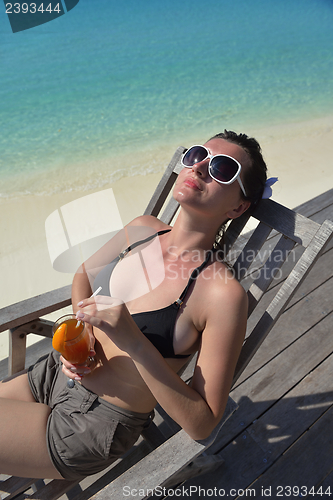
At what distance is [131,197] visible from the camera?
206cm

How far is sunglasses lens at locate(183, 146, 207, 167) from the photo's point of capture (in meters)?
1.42

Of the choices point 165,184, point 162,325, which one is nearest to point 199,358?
point 162,325

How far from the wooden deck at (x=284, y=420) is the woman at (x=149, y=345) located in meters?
0.56

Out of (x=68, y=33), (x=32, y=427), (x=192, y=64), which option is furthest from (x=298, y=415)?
(x=68, y=33)

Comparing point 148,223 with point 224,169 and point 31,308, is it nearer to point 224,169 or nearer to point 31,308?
point 224,169

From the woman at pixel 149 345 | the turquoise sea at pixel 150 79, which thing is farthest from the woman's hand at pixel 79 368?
the turquoise sea at pixel 150 79

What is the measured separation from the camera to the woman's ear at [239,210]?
145 cm

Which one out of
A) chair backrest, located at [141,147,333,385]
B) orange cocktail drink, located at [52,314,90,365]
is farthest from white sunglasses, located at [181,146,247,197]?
orange cocktail drink, located at [52,314,90,365]

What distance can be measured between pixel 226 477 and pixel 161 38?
643 inches

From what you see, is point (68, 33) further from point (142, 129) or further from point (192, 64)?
point (142, 129)

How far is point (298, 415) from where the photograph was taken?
178 centimetres

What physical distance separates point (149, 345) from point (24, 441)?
0.57 m

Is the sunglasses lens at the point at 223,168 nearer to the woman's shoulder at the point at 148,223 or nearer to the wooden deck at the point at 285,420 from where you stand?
the woman's shoulder at the point at 148,223

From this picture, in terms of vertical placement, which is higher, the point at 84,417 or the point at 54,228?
the point at 54,228
